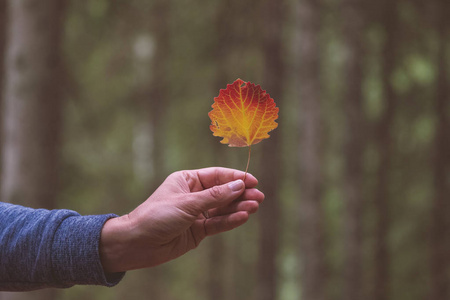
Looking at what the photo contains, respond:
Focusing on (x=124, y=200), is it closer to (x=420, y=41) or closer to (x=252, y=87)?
(x=420, y=41)

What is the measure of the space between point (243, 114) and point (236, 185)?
31 centimetres

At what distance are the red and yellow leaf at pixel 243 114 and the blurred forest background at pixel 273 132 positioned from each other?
2.95m

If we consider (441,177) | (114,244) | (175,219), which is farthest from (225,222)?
(441,177)

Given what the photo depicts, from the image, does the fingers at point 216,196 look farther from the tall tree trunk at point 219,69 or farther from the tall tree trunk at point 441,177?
the tall tree trunk at point 441,177

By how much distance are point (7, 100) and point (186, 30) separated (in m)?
7.13

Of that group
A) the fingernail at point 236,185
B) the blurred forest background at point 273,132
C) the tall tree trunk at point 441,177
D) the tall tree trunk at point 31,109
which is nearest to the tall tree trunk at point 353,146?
the blurred forest background at point 273,132

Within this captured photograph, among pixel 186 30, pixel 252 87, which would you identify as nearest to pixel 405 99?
pixel 186 30

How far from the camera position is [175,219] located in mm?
1942

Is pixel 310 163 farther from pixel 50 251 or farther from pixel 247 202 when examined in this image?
pixel 50 251

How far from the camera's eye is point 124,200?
1080 centimetres

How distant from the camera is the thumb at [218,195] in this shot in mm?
1936

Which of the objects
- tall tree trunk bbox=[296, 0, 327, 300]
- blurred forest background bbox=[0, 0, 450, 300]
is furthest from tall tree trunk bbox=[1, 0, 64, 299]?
tall tree trunk bbox=[296, 0, 327, 300]

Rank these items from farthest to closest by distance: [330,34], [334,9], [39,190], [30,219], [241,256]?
[241,256], [330,34], [334,9], [39,190], [30,219]

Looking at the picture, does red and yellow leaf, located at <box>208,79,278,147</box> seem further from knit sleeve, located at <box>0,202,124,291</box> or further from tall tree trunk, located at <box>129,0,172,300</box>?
tall tree trunk, located at <box>129,0,172,300</box>
